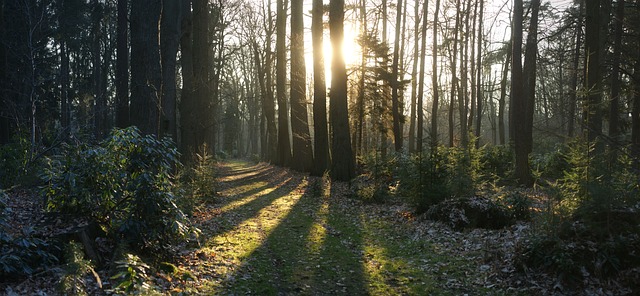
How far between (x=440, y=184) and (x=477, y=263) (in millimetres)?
4057

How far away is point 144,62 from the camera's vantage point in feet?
37.3

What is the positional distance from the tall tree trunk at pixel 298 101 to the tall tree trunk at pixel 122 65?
842 cm

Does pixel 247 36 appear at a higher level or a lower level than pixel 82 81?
higher

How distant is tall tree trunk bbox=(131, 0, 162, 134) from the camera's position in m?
11.2

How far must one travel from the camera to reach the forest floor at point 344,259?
558cm

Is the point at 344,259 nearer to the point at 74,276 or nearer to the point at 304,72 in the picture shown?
the point at 74,276

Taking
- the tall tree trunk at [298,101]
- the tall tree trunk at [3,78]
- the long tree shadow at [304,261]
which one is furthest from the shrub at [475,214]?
the tall tree trunk at [3,78]

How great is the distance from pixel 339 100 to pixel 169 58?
6676mm

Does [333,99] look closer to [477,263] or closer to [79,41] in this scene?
[477,263]

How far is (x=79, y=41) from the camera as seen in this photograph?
1239 inches

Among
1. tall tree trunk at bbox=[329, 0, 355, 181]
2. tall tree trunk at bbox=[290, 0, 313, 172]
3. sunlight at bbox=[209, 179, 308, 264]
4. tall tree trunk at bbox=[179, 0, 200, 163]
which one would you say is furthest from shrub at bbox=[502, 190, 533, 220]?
tall tree trunk at bbox=[290, 0, 313, 172]

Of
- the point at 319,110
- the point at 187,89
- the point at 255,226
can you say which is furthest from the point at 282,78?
the point at 255,226

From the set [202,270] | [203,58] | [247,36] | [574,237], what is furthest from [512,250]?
[247,36]

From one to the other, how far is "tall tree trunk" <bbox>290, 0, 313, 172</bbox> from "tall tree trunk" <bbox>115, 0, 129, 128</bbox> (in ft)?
27.6
